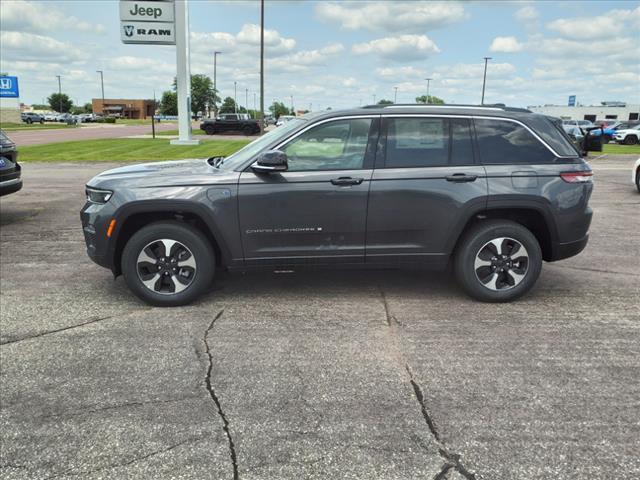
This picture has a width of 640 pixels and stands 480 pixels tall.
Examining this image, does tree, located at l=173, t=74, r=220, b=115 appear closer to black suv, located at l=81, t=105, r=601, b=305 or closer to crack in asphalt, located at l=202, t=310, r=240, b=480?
black suv, located at l=81, t=105, r=601, b=305

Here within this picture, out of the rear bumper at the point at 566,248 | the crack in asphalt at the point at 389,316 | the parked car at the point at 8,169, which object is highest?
the parked car at the point at 8,169

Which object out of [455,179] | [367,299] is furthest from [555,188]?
[367,299]

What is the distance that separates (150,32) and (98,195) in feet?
84.1

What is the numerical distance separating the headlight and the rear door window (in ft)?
10.9

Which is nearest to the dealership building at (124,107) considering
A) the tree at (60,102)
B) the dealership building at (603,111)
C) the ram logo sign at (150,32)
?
the tree at (60,102)

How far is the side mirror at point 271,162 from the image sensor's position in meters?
4.59

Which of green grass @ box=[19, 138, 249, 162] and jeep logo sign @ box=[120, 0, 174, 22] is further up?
jeep logo sign @ box=[120, 0, 174, 22]

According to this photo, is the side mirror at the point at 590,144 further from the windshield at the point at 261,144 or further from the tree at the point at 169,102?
the tree at the point at 169,102

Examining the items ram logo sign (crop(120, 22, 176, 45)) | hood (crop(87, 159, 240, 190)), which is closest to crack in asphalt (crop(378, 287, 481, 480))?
hood (crop(87, 159, 240, 190))

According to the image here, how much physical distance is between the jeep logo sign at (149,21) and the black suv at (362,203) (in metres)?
25.3

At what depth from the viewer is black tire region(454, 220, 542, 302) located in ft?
16.3

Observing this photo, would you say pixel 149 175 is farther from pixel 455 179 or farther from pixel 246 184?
pixel 455 179

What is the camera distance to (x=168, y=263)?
4895 millimetres

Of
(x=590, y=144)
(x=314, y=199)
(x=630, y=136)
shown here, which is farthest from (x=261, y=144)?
(x=630, y=136)
